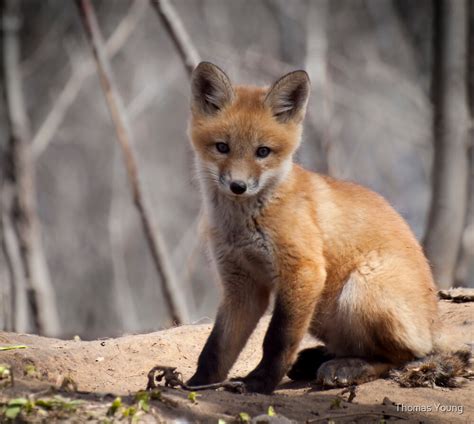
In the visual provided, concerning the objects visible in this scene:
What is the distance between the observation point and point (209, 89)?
232 inches

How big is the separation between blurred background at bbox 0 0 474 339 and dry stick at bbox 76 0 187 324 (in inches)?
187

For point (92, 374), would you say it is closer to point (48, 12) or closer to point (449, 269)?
point (449, 269)

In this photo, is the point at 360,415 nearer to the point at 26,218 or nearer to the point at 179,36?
the point at 179,36

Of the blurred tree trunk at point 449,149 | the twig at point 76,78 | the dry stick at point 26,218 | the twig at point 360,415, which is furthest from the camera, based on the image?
the twig at point 76,78

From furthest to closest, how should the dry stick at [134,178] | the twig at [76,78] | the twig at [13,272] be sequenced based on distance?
the twig at [76,78] → the twig at [13,272] → the dry stick at [134,178]

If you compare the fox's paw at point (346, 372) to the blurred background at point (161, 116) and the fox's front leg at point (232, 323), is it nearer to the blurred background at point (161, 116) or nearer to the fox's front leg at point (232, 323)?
the fox's front leg at point (232, 323)

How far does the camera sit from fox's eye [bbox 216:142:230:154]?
18.3ft

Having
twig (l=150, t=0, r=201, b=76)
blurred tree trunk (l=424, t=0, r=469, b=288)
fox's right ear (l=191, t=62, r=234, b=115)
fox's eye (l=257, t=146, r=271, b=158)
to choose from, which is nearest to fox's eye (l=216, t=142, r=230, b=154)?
fox's eye (l=257, t=146, r=271, b=158)

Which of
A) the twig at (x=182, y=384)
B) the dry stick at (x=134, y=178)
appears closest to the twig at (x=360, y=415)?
the twig at (x=182, y=384)

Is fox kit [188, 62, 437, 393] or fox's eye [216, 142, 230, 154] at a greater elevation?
fox's eye [216, 142, 230, 154]

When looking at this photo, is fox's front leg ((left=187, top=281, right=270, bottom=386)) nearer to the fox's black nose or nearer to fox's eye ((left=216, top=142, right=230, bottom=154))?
the fox's black nose

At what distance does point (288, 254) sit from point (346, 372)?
0.98 meters

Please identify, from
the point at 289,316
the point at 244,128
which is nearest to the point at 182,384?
the point at 289,316

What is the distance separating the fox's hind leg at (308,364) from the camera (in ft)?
→ 20.3
